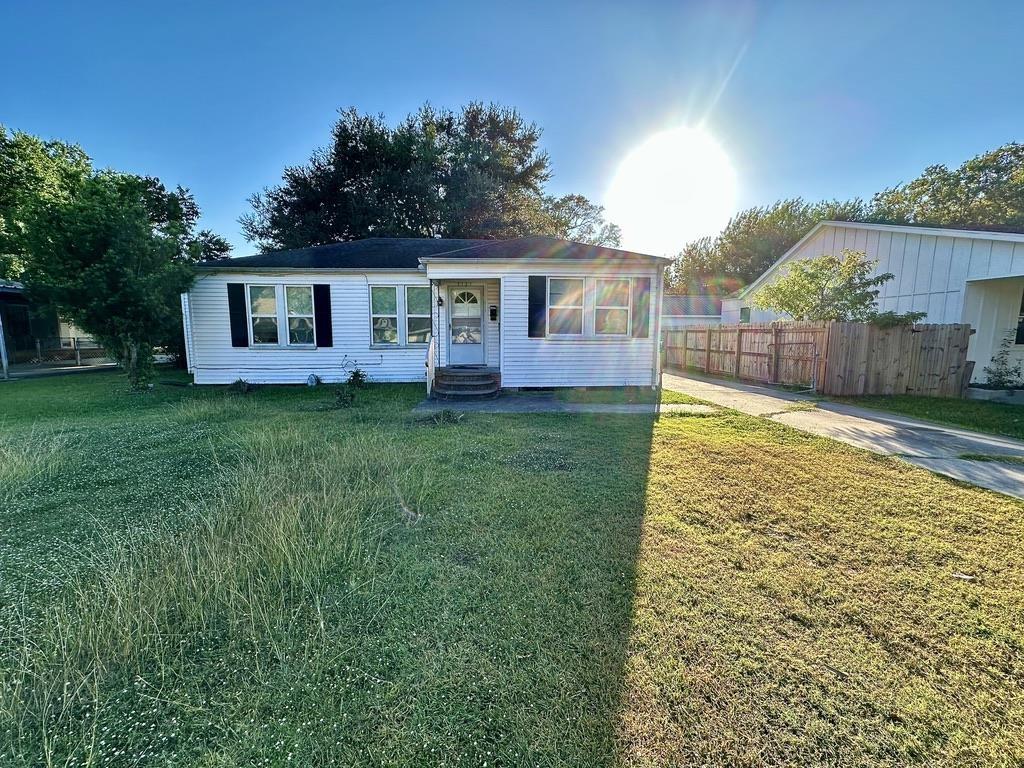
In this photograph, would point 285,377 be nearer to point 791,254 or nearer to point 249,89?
point 249,89

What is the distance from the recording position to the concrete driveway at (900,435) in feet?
14.4

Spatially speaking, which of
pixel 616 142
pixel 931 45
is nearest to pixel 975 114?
pixel 931 45

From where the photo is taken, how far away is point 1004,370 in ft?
31.4

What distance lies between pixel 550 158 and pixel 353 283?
60.2ft

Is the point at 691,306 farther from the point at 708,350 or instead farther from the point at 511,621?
the point at 511,621

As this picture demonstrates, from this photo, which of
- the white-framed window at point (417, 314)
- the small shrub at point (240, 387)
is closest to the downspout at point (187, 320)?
the small shrub at point (240, 387)

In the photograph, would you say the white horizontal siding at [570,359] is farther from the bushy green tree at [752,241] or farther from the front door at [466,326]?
the bushy green tree at [752,241]

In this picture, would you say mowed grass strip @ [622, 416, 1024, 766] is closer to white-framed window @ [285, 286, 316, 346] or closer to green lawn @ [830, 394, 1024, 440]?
green lawn @ [830, 394, 1024, 440]

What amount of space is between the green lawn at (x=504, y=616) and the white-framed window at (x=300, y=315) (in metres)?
6.35

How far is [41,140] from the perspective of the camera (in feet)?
65.4

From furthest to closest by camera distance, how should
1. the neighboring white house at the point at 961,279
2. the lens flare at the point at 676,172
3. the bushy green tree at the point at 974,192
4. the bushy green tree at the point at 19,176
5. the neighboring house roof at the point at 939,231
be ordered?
the bushy green tree at the point at 974,192
the bushy green tree at the point at 19,176
the lens flare at the point at 676,172
the neighboring white house at the point at 961,279
the neighboring house roof at the point at 939,231

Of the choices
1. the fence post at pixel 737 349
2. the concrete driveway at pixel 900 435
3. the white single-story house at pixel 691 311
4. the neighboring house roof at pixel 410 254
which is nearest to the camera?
the concrete driveway at pixel 900 435

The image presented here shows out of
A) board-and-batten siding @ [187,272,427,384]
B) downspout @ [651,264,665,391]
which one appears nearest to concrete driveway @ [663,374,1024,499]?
Answer: downspout @ [651,264,665,391]

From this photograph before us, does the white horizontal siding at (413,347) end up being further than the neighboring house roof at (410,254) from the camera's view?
Yes
